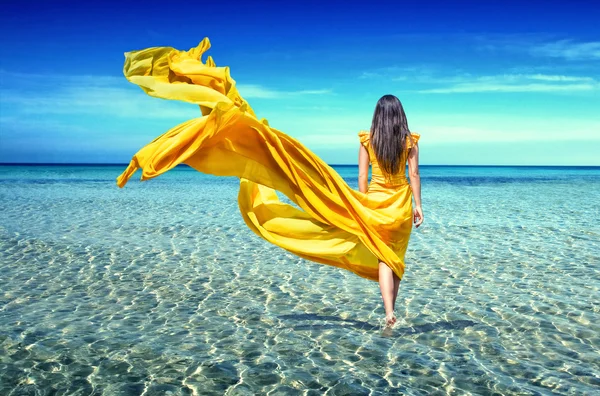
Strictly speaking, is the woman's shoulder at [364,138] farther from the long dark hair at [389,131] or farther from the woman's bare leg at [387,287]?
the woman's bare leg at [387,287]

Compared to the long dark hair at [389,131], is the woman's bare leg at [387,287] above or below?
below

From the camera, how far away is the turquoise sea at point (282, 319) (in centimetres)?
480

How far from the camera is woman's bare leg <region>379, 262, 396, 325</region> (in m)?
5.94

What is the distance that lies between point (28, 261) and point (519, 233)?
9714mm

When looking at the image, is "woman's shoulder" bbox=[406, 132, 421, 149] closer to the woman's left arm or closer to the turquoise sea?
the woman's left arm

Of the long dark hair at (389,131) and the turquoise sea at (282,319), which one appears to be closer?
the turquoise sea at (282,319)

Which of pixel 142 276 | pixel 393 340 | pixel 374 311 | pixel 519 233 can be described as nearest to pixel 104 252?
pixel 142 276

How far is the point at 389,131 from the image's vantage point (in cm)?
579

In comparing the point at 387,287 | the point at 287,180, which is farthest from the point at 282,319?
the point at 287,180

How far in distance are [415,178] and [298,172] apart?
1.17 meters

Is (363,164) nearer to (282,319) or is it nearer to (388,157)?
(388,157)

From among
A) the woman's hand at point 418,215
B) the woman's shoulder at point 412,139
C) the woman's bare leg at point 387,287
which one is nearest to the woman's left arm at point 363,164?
the woman's shoulder at point 412,139

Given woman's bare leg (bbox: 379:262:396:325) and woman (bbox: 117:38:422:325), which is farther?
woman's bare leg (bbox: 379:262:396:325)

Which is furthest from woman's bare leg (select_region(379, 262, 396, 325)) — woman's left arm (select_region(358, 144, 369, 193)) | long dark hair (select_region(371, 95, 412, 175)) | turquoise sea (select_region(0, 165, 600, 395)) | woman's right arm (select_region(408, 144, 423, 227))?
long dark hair (select_region(371, 95, 412, 175))
